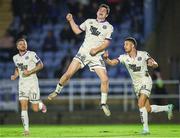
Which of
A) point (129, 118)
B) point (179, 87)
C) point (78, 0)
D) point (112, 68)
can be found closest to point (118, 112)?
point (129, 118)

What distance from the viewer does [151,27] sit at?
124 feet

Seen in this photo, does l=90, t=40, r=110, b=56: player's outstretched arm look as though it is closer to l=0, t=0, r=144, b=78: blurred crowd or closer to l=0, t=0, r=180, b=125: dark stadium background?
l=0, t=0, r=180, b=125: dark stadium background

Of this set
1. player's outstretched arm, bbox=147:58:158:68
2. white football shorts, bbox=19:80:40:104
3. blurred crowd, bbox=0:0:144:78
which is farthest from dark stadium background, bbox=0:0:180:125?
player's outstretched arm, bbox=147:58:158:68

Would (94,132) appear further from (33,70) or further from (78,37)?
(78,37)

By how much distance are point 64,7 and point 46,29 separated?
5.20ft

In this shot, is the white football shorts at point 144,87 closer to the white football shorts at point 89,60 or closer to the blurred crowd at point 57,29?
the white football shorts at point 89,60

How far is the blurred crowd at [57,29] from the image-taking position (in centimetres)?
3678

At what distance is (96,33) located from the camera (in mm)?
20516

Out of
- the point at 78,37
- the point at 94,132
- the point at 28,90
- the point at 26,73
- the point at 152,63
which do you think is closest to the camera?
the point at 152,63

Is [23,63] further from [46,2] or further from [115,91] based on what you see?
[46,2]

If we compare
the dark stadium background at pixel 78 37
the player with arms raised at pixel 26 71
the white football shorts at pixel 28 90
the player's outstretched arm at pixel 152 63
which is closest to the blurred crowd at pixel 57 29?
the dark stadium background at pixel 78 37

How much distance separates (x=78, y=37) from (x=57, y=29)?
69.2 inches

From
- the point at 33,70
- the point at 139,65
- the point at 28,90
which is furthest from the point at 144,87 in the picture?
the point at 28,90

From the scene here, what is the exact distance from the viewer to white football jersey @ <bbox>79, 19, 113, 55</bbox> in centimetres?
2047
